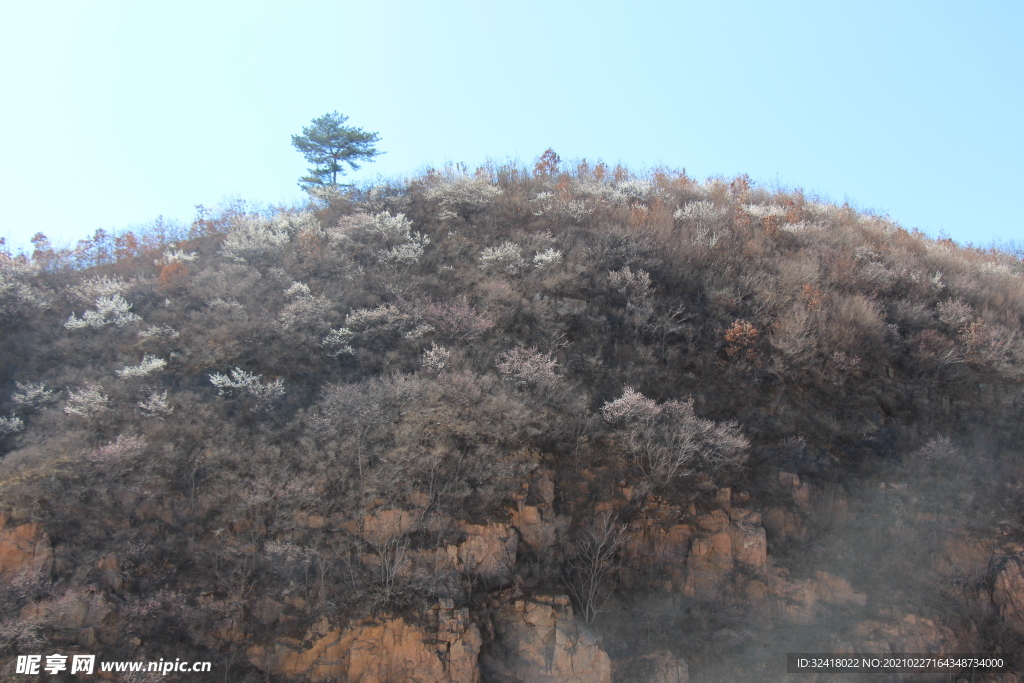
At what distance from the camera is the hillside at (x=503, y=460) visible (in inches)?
310

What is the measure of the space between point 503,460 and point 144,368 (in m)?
6.49

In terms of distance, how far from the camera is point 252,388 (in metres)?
10.0

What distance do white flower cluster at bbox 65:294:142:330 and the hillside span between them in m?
0.06

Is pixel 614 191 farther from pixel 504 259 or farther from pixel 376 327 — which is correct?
pixel 376 327

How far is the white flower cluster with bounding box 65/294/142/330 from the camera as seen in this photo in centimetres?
1153

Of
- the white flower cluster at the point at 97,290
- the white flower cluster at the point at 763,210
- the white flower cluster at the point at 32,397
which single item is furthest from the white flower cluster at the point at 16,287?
the white flower cluster at the point at 763,210

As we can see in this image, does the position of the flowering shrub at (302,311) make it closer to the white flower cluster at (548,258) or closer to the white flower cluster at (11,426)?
the white flower cluster at (11,426)

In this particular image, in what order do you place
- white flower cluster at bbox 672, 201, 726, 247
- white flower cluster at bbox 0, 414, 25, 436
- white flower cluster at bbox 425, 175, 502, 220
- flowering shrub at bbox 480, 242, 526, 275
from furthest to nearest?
white flower cluster at bbox 425, 175, 502, 220, white flower cluster at bbox 672, 201, 726, 247, flowering shrub at bbox 480, 242, 526, 275, white flower cluster at bbox 0, 414, 25, 436

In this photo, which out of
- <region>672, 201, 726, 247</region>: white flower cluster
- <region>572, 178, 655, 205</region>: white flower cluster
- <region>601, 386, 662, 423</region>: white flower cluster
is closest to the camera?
<region>601, 386, 662, 423</region>: white flower cluster

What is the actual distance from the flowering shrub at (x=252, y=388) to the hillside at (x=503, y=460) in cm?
5

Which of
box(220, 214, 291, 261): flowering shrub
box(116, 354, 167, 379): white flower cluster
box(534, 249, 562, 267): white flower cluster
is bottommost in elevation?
box(116, 354, 167, 379): white flower cluster

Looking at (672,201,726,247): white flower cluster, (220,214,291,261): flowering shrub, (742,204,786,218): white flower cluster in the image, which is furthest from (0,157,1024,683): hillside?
(742,204,786,218): white flower cluster

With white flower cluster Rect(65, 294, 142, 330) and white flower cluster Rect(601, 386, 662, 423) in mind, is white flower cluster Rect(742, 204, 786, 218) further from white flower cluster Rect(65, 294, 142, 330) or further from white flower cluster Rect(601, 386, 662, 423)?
white flower cluster Rect(65, 294, 142, 330)

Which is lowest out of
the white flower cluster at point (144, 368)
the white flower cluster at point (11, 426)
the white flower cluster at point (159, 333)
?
the white flower cluster at point (11, 426)
